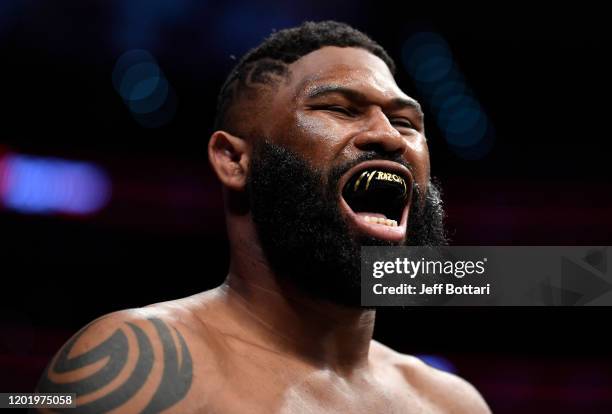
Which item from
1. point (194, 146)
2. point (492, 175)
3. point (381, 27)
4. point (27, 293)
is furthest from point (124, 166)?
point (492, 175)

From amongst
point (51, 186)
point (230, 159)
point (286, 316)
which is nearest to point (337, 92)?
point (230, 159)

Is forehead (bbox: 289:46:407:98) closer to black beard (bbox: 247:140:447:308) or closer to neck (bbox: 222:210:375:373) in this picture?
black beard (bbox: 247:140:447:308)

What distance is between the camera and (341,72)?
1750mm

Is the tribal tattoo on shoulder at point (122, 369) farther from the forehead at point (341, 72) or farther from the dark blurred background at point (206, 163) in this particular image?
the dark blurred background at point (206, 163)

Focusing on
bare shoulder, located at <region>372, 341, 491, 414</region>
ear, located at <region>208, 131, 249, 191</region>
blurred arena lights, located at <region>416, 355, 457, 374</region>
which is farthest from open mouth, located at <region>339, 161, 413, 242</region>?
blurred arena lights, located at <region>416, 355, 457, 374</region>

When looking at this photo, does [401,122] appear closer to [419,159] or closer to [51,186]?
[419,159]

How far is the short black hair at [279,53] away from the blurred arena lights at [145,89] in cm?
162

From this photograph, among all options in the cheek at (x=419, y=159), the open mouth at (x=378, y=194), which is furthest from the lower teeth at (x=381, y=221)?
the cheek at (x=419, y=159)

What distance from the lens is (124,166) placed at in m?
3.24

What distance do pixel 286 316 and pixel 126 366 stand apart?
1.44 feet

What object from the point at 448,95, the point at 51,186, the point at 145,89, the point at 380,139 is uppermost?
the point at 448,95

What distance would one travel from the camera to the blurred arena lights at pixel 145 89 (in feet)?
11.2

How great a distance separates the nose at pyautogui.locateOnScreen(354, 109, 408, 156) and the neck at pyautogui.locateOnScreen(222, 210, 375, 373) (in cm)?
34

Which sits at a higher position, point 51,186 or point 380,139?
point 51,186
